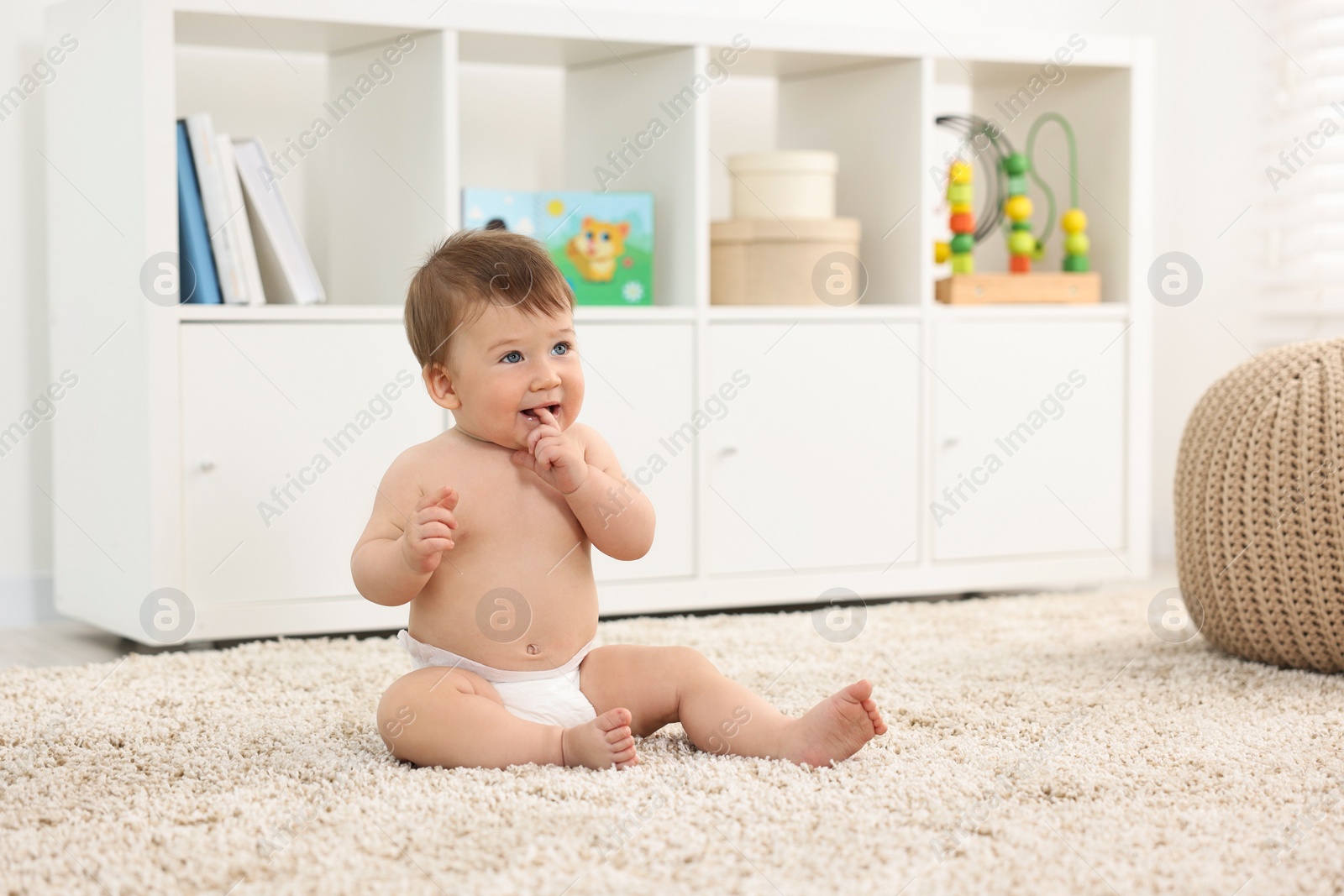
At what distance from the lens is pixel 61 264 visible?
188 centimetres

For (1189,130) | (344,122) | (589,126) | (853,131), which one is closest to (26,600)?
(344,122)

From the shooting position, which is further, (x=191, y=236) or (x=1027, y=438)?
(x=1027, y=438)

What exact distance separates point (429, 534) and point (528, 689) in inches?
7.4

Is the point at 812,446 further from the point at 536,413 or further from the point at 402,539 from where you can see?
the point at 402,539

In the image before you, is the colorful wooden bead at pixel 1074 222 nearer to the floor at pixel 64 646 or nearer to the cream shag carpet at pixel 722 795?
the cream shag carpet at pixel 722 795

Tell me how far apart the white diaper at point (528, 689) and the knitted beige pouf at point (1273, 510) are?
2.72ft

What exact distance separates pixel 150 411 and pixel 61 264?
0.38 meters

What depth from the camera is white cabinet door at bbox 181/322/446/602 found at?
5.57 feet

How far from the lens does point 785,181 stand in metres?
2.04

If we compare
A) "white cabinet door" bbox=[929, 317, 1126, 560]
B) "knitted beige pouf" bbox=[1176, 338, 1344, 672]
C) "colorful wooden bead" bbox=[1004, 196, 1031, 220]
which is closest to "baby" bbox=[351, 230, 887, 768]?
"knitted beige pouf" bbox=[1176, 338, 1344, 672]

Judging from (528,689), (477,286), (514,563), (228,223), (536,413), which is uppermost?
(228,223)

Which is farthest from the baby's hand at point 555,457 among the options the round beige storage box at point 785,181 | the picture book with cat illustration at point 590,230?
the round beige storage box at point 785,181

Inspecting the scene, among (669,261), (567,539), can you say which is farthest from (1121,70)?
(567,539)

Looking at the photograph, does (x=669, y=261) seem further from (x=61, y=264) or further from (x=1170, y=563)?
(x=1170, y=563)
